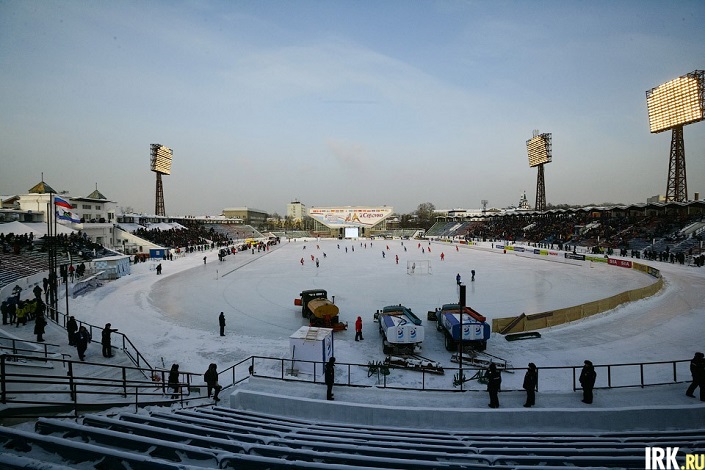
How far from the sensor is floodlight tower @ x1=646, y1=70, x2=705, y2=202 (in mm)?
52750

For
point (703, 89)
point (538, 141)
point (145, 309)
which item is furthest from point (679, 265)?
point (538, 141)

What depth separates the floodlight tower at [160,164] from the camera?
84688 millimetres

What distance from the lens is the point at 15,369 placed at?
8977 mm

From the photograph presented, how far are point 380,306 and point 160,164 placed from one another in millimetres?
82387

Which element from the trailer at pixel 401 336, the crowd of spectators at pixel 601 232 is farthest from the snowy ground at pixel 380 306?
the crowd of spectators at pixel 601 232

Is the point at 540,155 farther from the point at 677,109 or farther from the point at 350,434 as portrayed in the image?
the point at 350,434

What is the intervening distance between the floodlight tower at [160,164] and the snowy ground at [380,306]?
5537 centimetres

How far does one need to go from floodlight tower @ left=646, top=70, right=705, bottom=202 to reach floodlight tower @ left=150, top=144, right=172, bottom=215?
97.8 meters

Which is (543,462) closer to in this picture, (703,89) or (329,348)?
(329,348)

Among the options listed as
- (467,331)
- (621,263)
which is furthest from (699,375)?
(621,263)

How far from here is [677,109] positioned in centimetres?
5550

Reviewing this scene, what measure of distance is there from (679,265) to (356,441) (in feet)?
146

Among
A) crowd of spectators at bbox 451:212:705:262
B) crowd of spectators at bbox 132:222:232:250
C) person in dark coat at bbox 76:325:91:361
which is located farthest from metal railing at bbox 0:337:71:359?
crowd of spectators at bbox 451:212:705:262

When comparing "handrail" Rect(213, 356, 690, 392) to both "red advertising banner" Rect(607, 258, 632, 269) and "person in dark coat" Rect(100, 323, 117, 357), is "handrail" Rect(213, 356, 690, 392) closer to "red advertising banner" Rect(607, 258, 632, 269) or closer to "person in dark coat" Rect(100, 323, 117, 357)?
"person in dark coat" Rect(100, 323, 117, 357)
